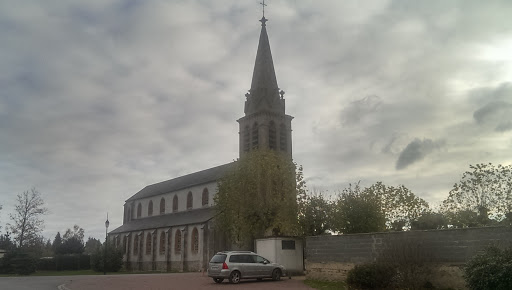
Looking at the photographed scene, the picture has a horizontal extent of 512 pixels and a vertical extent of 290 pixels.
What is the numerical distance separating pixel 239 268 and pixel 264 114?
32119 millimetres

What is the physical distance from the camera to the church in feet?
162

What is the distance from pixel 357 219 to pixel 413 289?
542 inches

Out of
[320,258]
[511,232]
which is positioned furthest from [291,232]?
[511,232]

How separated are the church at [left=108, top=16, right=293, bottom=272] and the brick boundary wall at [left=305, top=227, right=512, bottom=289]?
83.7 feet

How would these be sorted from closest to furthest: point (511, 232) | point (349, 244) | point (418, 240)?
point (511, 232) → point (418, 240) → point (349, 244)

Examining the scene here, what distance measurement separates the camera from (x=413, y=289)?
16156mm

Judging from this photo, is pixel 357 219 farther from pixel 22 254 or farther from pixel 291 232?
pixel 22 254

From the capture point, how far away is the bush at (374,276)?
17.0 meters

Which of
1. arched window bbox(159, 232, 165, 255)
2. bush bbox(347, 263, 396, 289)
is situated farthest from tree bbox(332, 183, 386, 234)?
arched window bbox(159, 232, 165, 255)

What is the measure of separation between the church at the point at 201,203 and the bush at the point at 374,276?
3094 centimetres

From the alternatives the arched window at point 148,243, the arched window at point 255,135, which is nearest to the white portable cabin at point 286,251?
the arched window at point 255,135

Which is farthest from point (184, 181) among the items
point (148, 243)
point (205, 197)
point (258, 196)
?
point (258, 196)

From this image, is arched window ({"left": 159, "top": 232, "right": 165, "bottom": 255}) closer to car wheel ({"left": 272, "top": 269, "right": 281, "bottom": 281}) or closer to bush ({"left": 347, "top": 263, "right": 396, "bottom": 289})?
car wheel ({"left": 272, "top": 269, "right": 281, "bottom": 281})

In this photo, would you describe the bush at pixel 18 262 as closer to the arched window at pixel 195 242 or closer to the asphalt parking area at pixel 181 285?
the arched window at pixel 195 242
